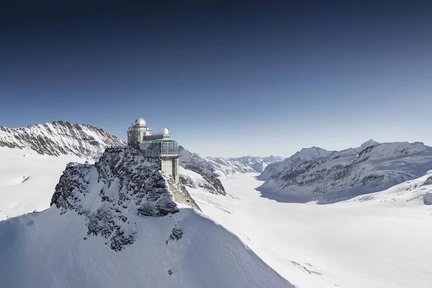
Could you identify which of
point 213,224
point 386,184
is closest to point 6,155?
point 213,224

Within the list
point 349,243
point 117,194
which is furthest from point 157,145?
point 349,243

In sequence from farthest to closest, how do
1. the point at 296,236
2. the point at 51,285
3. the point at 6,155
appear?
the point at 6,155, the point at 296,236, the point at 51,285

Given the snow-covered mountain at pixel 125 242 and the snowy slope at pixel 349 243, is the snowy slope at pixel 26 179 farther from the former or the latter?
the snowy slope at pixel 349 243

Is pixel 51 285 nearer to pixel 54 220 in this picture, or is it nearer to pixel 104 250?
pixel 104 250

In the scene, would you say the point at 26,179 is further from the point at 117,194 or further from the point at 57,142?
the point at 57,142

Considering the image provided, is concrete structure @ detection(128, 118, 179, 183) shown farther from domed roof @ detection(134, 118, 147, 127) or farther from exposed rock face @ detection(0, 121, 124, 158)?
exposed rock face @ detection(0, 121, 124, 158)

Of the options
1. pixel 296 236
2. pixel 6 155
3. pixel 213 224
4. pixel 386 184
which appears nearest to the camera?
pixel 213 224
